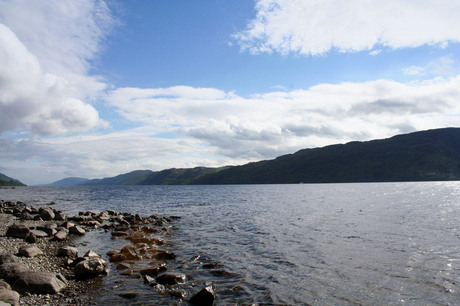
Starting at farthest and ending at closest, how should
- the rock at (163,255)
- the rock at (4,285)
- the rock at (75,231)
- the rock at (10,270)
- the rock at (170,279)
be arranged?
the rock at (75,231) < the rock at (163,255) < the rock at (170,279) < the rock at (10,270) < the rock at (4,285)

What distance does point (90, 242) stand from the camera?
2683 centimetres

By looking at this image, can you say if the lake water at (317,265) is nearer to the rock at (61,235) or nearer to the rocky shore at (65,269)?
the rocky shore at (65,269)

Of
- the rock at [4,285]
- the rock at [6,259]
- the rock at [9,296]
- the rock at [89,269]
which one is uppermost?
the rock at [6,259]

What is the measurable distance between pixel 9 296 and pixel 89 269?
4824 mm

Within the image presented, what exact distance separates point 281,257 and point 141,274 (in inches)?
403

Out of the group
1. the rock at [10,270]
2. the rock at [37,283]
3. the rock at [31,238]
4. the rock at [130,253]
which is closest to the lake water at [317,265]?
the rock at [37,283]

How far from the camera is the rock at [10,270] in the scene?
13.8 m

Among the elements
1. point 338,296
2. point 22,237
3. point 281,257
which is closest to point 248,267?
point 281,257

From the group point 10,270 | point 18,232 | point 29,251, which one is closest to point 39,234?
point 18,232

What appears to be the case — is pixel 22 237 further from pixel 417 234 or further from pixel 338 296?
pixel 417 234

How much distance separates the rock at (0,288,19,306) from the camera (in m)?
11.3

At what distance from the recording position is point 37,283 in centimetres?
1327

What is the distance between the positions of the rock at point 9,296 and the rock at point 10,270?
6.67 feet

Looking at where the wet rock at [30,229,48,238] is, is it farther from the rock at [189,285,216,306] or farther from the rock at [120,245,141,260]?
the rock at [189,285,216,306]
